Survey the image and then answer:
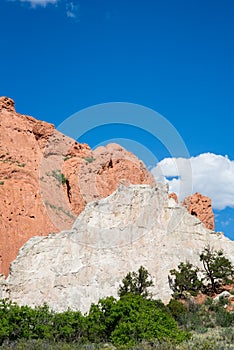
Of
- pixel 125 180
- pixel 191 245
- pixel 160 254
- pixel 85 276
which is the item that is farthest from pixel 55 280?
pixel 125 180

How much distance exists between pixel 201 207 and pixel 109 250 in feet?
63.9

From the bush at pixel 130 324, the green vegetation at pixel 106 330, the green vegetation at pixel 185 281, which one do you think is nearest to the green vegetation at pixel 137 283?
the green vegetation at pixel 185 281

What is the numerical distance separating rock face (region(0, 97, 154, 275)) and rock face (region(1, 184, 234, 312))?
5.28m

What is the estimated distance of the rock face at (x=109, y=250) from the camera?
30.7 meters

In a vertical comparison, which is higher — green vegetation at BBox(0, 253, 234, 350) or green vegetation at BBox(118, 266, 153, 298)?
green vegetation at BBox(118, 266, 153, 298)

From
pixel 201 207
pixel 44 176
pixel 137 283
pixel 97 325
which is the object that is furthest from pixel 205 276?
pixel 44 176

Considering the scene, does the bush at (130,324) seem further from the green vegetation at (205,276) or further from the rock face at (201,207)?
the rock face at (201,207)

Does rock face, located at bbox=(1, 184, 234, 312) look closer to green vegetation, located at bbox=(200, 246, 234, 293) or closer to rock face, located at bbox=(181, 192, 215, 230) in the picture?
green vegetation, located at bbox=(200, 246, 234, 293)

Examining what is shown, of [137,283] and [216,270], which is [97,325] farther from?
[216,270]

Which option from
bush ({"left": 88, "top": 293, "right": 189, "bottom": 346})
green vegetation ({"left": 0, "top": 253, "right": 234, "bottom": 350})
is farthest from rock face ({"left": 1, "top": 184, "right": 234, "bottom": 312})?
bush ({"left": 88, "top": 293, "right": 189, "bottom": 346})

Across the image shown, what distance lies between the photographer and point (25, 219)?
3953 centimetres

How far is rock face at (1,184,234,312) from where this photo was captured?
30.7 meters

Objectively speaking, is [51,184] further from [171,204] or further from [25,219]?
[171,204]

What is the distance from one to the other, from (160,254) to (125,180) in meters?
15.2
